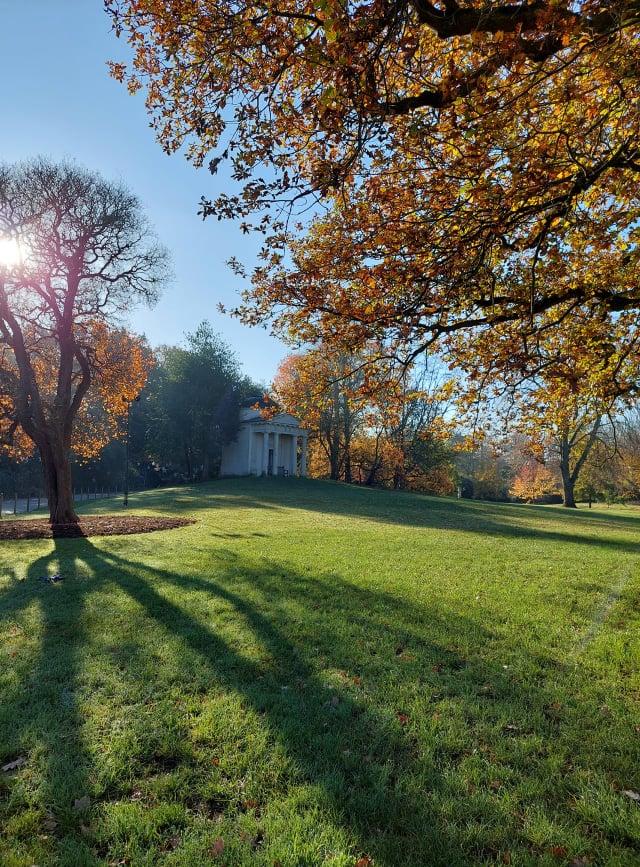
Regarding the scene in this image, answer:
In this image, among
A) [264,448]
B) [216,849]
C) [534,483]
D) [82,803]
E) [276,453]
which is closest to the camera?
[216,849]

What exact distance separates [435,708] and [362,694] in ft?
1.96

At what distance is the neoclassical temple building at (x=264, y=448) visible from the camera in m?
43.4

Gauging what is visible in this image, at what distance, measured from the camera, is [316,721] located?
11.2 feet

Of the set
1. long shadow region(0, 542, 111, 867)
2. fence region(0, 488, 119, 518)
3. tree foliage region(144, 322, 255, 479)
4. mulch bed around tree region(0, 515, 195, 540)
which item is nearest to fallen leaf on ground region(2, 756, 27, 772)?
long shadow region(0, 542, 111, 867)

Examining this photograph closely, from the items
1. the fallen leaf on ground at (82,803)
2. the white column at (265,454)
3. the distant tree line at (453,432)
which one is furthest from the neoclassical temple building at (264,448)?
the fallen leaf on ground at (82,803)

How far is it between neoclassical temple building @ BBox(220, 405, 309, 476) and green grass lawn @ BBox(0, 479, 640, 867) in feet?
117

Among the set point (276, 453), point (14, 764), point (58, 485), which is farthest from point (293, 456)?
point (14, 764)

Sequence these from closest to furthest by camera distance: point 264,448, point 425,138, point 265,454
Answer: point 425,138
point 265,454
point 264,448

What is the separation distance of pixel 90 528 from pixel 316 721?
12.2 m

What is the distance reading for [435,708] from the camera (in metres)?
3.66

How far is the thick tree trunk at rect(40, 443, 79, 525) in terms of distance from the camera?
13770 mm

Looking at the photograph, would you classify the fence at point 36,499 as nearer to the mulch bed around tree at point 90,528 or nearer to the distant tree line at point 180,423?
the distant tree line at point 180,423

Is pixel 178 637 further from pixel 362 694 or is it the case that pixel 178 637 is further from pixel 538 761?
pixel 538 761

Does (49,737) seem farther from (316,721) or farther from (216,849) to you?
(316,721)
